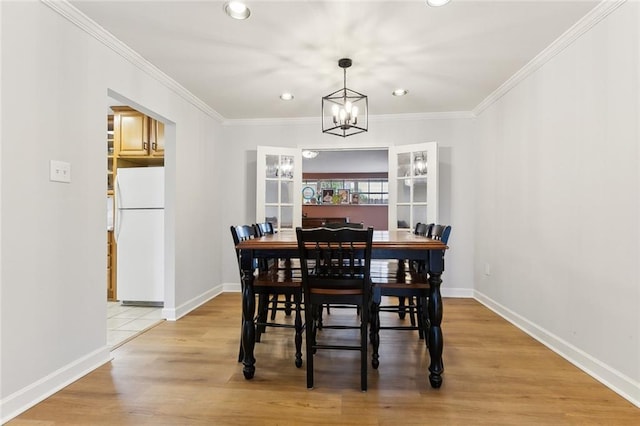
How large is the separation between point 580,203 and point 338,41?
2.02 metres

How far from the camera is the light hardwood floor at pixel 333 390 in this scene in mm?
1665

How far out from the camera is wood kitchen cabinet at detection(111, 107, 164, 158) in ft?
12.5

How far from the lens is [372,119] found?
14.2ft

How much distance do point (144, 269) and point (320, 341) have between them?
222 cm

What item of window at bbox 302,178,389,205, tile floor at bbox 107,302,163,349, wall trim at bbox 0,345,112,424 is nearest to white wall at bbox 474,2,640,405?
wall trim at bbox 0,345,112,424

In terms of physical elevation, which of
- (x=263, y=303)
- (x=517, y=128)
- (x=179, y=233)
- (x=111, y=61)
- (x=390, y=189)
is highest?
(x=111, y=61)

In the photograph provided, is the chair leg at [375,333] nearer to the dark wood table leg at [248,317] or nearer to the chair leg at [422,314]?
the chair leg at [422,314]

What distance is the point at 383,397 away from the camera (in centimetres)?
184

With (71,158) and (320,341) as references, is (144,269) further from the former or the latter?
(320,341)

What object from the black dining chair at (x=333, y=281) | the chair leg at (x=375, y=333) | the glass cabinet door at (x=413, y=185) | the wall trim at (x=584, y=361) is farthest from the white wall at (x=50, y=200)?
the wall trim at (x=584, y=361)

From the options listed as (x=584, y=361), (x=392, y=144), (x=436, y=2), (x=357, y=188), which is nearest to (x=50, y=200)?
(x=436, y=2)

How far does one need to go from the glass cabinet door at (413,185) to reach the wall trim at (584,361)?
4.57 feet

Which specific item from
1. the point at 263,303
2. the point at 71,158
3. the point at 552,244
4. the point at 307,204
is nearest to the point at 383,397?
the point at 263,303

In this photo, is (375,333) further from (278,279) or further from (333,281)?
(278,279)
